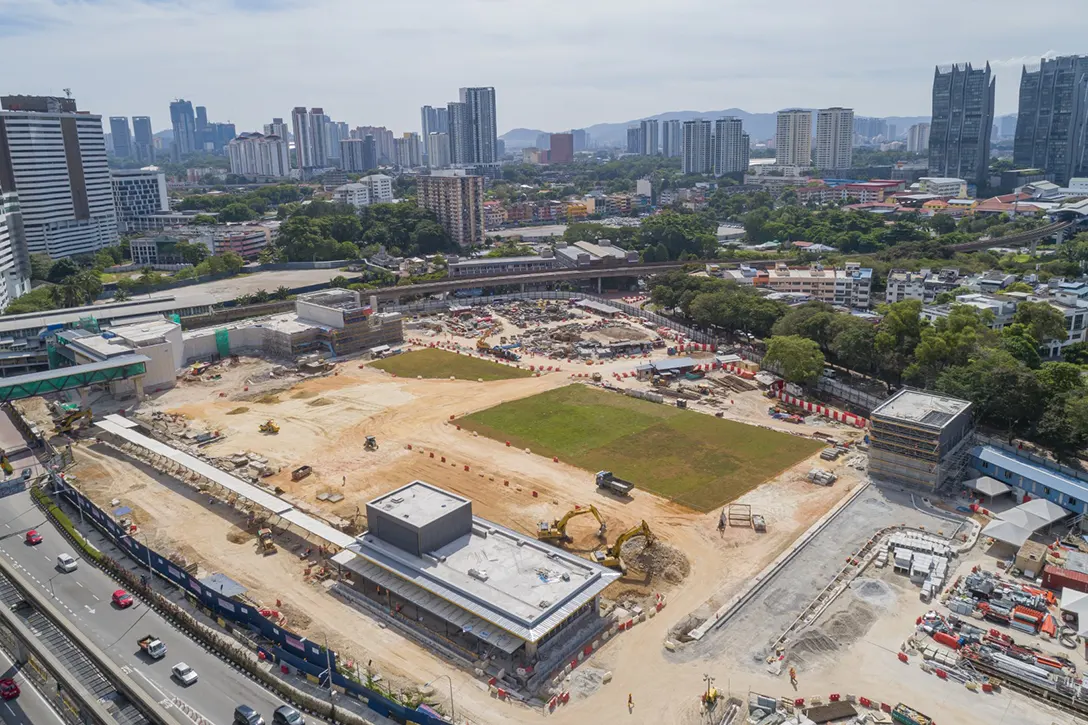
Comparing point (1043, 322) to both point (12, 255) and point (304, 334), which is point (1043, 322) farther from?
point (12, 255)

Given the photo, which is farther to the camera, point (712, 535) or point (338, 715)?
point (712, 535)

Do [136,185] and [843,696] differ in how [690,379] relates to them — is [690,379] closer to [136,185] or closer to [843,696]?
[843,696]

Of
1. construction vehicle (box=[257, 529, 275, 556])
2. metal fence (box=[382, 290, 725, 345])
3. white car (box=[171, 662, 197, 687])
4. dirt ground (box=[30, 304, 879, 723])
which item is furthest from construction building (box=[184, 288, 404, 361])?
white car (box=[171, 662, 197, 687])

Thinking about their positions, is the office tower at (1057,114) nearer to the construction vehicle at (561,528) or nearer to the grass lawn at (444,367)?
the grass lawn at (444,367)

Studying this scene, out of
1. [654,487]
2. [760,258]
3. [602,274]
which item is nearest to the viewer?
[654,487]

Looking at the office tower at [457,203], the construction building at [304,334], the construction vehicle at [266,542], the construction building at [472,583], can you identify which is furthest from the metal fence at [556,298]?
the construction vehicle at [266,542]

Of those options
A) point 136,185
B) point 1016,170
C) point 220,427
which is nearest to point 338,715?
point 220,427
